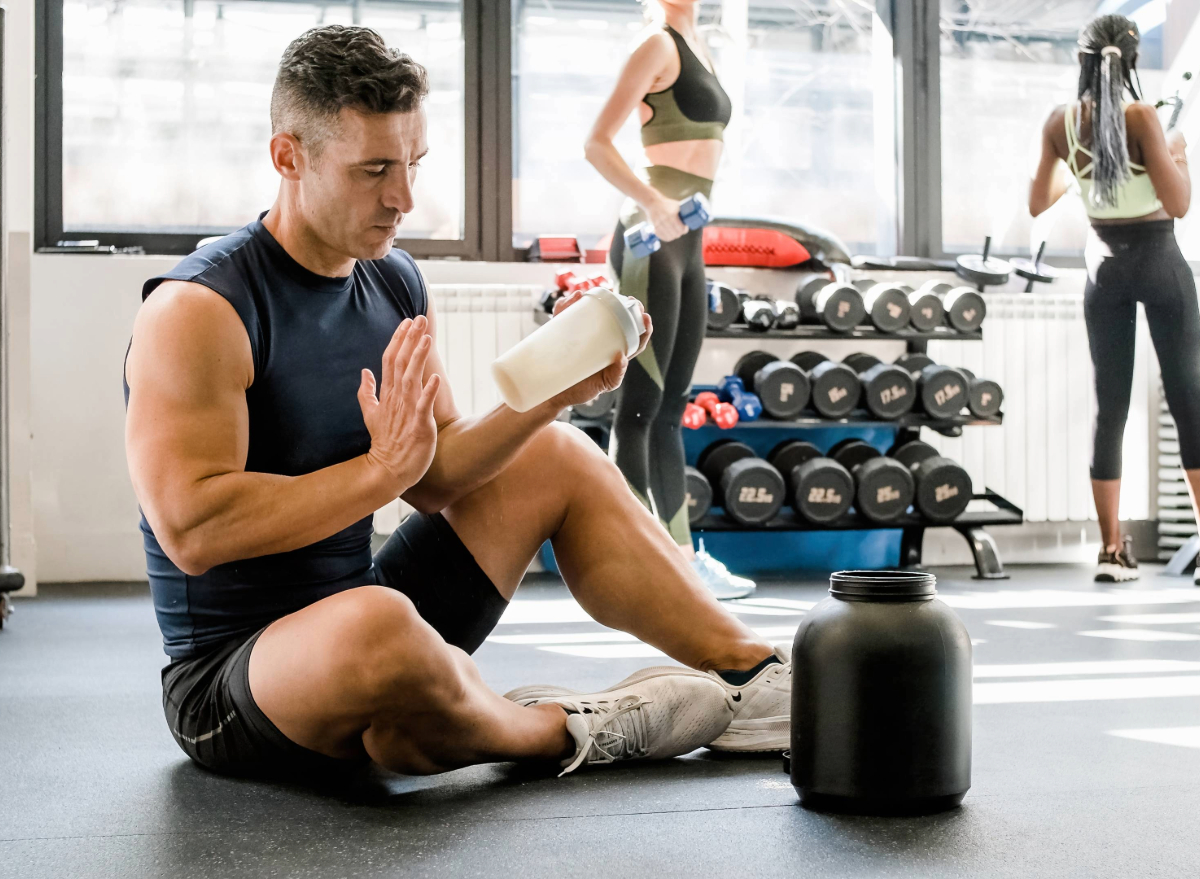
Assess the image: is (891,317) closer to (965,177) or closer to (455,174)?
(965,177)

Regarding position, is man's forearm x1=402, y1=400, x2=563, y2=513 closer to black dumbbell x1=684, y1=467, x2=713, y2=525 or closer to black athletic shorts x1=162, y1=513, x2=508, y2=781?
black athletic shorts x1=162, y1=513, x2=508, y2=781

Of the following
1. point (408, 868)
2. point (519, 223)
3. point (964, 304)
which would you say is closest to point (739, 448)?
point (964, 304)

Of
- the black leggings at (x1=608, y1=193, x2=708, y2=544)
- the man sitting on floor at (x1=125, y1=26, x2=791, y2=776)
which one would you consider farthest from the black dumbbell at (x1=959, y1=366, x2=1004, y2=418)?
the man sitting on floor at (x1=125, y1=26, x2=791, y2=776)

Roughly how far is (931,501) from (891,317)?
0.60 metres

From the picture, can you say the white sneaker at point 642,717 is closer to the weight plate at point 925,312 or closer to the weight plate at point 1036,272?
the weight plate at point 925,312

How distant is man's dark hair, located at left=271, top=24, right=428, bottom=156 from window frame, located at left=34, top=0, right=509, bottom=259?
2850 mm

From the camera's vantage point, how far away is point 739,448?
385 cm

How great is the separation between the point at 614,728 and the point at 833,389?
2516 millimetres

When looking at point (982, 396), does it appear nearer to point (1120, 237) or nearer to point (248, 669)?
point (1120, 237)

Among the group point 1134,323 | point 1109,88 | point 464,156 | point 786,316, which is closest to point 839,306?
point 786,316

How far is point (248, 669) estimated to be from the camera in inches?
50.2

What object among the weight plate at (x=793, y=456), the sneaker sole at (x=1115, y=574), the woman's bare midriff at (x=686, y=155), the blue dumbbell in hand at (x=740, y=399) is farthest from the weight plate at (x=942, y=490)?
the woman's bare midriff at (x=686, y=155)

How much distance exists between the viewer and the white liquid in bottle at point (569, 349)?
4.09 ft

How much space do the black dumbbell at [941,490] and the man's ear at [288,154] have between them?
2876mm
